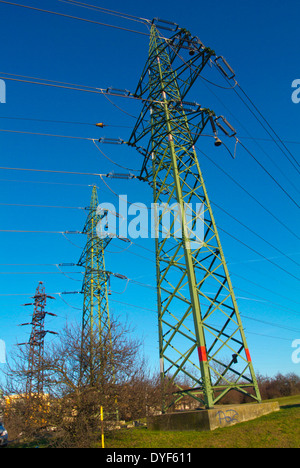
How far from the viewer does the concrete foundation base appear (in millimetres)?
8281

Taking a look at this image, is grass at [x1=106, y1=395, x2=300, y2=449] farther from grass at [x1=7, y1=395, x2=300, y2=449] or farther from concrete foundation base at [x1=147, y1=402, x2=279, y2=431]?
concrete foundation base at [x1=147, y1=402, x2=279, y2=431]

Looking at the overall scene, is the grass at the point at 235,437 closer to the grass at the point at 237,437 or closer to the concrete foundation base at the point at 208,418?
the grass at the point at 237,437

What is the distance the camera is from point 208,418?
8180 mm

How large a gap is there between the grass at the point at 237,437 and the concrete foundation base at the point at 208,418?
0.23 meters

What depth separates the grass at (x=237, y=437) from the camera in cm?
688

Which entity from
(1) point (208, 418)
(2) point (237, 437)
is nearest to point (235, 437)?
(2) point (237, 437)

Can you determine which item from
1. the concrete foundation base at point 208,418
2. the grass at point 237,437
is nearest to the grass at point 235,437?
the grass at point 237,437

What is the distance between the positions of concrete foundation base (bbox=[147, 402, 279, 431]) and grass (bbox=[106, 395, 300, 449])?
232 millimetres

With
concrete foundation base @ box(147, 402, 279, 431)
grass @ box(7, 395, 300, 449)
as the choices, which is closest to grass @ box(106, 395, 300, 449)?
grass @ box(7, 395, 300, 449)

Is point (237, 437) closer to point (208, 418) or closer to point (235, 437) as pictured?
point (235, 437)

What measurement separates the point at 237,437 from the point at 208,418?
1101 mm

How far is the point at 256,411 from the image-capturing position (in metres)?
9.89

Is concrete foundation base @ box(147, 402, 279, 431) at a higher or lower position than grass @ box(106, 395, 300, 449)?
higher
